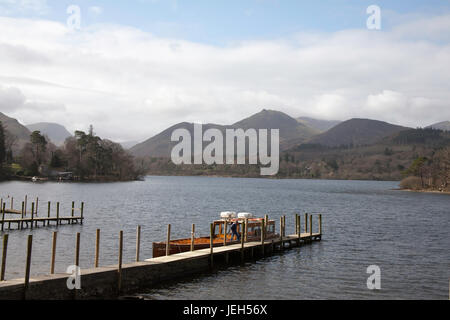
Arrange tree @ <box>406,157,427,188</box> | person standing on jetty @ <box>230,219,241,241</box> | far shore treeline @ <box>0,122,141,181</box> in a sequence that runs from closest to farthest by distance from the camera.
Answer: person standing on jetty @ <box>230,219,241,241</box>, far shore treeline @ <box>0,122,141,181</box>, tree @ <box>406,157,427,188</box>

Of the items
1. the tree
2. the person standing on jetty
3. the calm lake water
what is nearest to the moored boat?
the person standing on jetty

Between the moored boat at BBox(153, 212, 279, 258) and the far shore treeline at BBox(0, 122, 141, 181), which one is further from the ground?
the far shore treeline at BBox(0, 122, 141, 181)

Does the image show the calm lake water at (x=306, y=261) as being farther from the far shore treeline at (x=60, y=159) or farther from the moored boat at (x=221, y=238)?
the far shore treeline at (x=60, y=159)

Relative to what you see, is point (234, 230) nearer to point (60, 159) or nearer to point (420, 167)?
point (60, 159)

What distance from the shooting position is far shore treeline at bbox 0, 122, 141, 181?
546ft

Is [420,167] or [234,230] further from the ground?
[420,167]

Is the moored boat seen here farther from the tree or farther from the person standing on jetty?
the tree

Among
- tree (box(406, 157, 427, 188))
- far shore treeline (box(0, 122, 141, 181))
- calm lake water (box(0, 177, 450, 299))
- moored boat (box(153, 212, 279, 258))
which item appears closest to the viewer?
calm lake water (box(0, 177, 450, 299))

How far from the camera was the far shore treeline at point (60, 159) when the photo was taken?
546ft

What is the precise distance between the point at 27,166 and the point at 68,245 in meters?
146

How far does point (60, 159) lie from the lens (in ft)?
601

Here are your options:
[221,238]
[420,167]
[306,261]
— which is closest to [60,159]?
[420,167]
